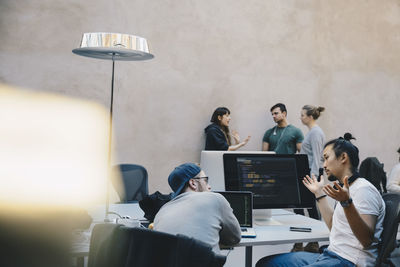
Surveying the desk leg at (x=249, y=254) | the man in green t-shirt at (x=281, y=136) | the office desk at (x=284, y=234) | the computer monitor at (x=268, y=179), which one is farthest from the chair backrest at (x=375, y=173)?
the desk leg at (x=249, y=254)

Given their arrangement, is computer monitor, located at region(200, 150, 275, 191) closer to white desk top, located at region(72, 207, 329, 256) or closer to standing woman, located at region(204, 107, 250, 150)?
white desk top, located at region(72, 207, 329, 256)

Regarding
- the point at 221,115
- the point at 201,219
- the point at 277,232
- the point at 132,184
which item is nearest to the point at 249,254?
the point at 277,232

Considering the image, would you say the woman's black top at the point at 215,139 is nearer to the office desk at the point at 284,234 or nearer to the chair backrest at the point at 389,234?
the office desk at the point at 284,234

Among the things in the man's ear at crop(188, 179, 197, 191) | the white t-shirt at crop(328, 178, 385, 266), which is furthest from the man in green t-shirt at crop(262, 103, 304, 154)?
the man's ear at crop(188, 179, 197, 191)

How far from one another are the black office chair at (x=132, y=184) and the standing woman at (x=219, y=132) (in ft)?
5.85

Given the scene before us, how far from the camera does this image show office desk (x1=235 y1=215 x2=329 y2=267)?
2.57 m

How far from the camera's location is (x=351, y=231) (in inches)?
94.7

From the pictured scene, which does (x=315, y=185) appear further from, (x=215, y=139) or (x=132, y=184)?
(x=215, y=139)

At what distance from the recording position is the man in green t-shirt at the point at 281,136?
6215 millimetres

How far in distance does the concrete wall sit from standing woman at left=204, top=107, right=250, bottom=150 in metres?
0.29

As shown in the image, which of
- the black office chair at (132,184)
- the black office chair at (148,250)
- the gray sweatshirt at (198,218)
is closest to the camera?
the black office chair at (148,250)

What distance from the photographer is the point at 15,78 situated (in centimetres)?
556

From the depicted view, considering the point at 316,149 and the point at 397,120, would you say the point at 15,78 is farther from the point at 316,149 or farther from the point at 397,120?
the point at 397,120

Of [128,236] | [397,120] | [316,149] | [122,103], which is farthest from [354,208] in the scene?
[397,120]
